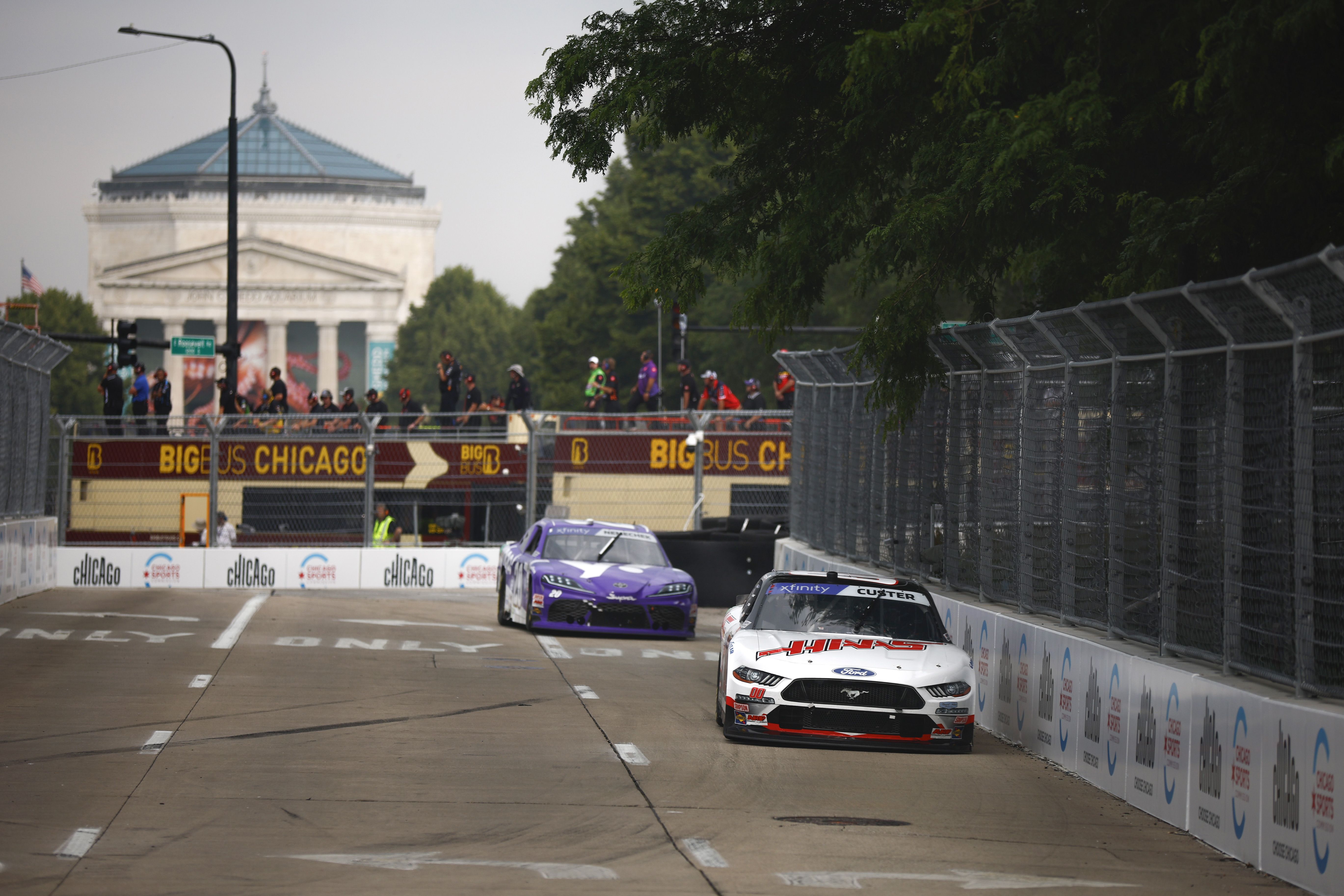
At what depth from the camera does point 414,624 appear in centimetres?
2316

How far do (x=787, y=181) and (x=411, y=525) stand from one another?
16.1m

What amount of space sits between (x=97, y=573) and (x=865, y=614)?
1941cm

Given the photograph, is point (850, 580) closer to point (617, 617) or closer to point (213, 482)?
point (617, 617)

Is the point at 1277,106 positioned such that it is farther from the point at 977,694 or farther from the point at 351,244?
the point at 351,244

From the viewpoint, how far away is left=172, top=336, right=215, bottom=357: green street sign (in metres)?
38.6

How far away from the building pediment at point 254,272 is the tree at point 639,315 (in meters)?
39.7

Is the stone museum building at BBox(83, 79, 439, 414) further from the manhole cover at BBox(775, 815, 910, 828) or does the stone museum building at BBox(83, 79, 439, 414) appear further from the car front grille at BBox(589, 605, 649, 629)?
the manhole cover at BBox(775, 815, 910, 828)

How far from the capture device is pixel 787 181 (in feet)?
57.3

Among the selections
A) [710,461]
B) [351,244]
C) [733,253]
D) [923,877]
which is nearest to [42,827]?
[923,877]

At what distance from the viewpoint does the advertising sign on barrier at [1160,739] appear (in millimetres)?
10094

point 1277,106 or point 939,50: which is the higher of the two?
point 939,50

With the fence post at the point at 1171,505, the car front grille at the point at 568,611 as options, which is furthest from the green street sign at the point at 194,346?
the fence post at the point at 1171,505

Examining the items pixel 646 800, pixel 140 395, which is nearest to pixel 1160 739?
pixel 646 800

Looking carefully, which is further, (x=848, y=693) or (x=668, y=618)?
(x=668, y=618)
